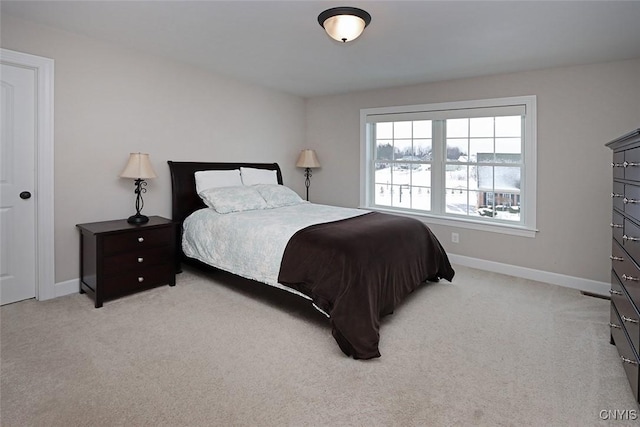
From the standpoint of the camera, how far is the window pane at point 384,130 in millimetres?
5062

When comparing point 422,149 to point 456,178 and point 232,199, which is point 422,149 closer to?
point 456,178

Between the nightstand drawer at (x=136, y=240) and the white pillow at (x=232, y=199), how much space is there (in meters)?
0.54

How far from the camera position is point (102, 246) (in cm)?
299

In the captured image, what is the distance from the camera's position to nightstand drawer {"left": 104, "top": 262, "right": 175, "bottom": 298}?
10.1 feet

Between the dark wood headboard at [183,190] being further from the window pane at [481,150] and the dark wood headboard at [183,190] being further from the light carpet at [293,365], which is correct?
the window pane at [481,150]

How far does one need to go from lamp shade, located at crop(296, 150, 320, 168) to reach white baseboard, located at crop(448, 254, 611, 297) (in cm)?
236

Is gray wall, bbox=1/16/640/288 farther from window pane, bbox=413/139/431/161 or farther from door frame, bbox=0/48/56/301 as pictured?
window pane, bbox=413/139/431/161

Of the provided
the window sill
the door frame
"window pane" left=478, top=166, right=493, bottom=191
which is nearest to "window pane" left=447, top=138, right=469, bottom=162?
"window pane" left=478, top=166, right=493, bottom=191

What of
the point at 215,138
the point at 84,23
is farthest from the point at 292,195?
the point at 84,23

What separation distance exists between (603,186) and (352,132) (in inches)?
120

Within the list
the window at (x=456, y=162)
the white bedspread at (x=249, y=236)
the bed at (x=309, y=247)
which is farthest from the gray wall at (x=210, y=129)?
the white bedspread at (x=249, y=236)

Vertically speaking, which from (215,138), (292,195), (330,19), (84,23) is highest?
(84,23)

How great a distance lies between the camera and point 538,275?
3.90 m

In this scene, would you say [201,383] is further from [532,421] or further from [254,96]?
[254,96]
